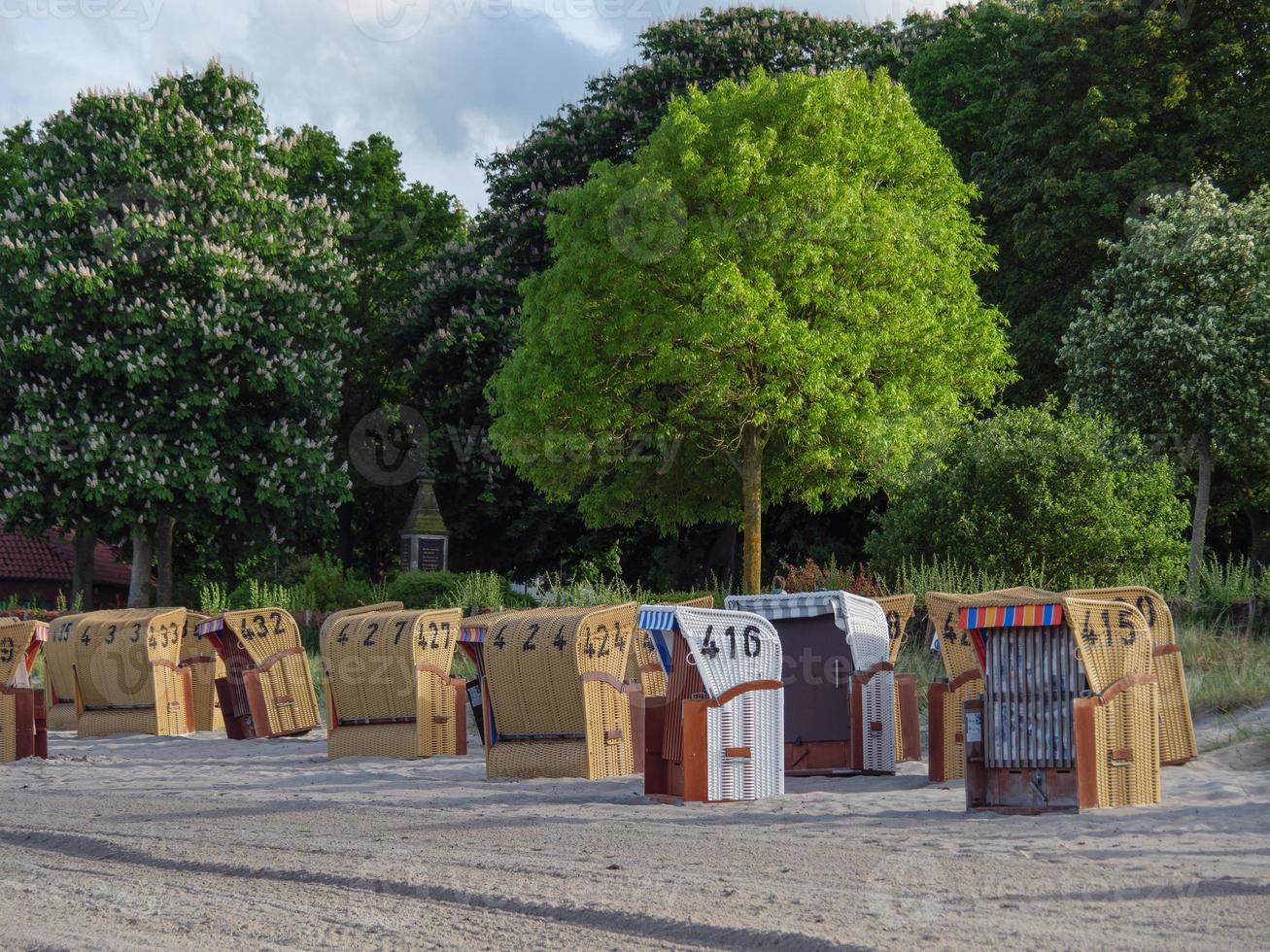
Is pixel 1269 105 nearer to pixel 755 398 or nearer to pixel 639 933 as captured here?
pixel 755 398

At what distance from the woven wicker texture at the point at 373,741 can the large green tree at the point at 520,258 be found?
21179mm

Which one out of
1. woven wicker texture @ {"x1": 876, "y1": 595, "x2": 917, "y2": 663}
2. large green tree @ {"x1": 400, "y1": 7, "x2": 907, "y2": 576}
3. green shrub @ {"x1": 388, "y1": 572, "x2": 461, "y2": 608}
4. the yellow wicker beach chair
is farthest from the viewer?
large green tree @ {"x1": 400, "y1": 7, "x2": 907, "y2": 576}

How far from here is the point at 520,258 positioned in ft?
128

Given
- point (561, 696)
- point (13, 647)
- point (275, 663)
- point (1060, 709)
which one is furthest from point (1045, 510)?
point (13, 647)

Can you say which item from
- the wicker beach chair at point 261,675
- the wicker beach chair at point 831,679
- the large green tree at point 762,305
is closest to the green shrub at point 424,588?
the large green tree at point 762,305

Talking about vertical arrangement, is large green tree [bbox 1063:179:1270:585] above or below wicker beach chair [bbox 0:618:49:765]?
above

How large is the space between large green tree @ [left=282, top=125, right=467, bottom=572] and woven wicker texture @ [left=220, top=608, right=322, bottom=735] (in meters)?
22.4

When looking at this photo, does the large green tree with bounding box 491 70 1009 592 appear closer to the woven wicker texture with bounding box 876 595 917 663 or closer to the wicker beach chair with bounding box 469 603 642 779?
the woven wicker texture with bounding box 876 595 917 663

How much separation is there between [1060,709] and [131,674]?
485 inches

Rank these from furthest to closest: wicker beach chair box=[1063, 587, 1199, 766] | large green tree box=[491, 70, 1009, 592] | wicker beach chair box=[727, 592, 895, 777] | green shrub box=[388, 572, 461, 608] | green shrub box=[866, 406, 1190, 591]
Answer: green shrub box=[388, 572, 461, 608], large green tree box=[491, 70, 1009, 592], green shrub box=[866, 406, 1190, 591], wicker beach chair box=[727, 592, 895, 777], wicker beach chair box=[1063, 587, 1199, 766]

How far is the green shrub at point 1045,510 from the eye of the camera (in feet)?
80.0

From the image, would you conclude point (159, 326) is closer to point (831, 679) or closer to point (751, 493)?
point (751, 493)

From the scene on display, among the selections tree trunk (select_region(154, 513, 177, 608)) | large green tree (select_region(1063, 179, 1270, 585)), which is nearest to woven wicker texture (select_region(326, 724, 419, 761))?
large green tree (select_region(1063, 179, 1270, 585))

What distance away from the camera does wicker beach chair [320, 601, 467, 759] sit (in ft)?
50.1
